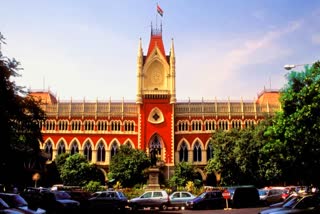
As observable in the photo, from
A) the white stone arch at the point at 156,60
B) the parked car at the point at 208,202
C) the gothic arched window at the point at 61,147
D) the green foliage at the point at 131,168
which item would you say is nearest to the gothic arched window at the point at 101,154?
the gothic arched window at the point at 61,147

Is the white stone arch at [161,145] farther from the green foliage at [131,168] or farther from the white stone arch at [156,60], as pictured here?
the white stone arch at [156,60]

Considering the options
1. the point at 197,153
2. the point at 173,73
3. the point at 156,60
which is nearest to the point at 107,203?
the point at 197,153

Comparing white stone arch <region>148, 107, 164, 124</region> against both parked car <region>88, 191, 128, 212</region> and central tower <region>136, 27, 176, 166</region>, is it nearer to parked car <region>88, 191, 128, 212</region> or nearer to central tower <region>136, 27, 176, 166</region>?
central tower <region>136, 27, 176, 166</region>

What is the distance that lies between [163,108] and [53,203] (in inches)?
→ 1854

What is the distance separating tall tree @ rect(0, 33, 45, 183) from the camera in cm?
2044

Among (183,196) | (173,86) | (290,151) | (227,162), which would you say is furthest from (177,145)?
(290,151)

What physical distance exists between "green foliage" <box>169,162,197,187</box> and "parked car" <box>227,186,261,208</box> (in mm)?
30987

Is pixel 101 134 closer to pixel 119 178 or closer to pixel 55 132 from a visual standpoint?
pixel 55 132

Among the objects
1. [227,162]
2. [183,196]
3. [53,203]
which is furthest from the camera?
[227,162]

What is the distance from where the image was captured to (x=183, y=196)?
107 feet

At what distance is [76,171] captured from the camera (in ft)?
199

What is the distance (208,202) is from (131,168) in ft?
97.1

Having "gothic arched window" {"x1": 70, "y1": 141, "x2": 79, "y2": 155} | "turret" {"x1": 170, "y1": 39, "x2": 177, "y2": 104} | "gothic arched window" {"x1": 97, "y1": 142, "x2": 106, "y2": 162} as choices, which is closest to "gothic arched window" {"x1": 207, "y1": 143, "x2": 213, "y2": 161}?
"turret" {"x1": 170, "y1": 39, "x2": 177, "y2": 104}

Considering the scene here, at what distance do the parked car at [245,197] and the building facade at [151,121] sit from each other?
1465 inches
